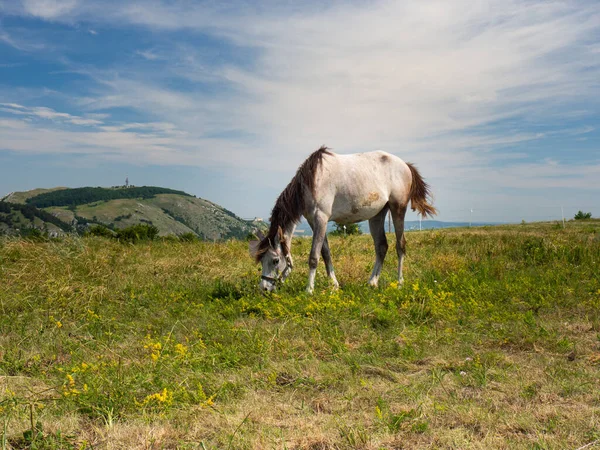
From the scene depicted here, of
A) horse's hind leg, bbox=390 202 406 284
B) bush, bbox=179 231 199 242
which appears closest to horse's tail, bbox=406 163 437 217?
horse's hind leg, bbox=390 202 406 284

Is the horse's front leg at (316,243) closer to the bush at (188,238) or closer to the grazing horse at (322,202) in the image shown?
the grazing horse at (322,202)

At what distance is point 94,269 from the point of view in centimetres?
922

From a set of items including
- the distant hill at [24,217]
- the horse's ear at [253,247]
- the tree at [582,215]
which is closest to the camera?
the horse's ear at [253,247]

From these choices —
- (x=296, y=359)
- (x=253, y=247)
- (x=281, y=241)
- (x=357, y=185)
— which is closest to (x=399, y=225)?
(x=357, y=185)

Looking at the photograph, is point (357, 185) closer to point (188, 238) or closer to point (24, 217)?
point (188, 238)

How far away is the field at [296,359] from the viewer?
10.4 feet

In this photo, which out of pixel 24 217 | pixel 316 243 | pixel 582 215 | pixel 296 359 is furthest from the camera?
pixel 24 217

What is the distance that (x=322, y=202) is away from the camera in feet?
26.4

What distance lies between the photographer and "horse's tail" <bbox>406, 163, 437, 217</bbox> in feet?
31.9

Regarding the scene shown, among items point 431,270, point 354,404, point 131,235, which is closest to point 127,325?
point 354,404

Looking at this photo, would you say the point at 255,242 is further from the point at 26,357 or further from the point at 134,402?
the point at 134,402

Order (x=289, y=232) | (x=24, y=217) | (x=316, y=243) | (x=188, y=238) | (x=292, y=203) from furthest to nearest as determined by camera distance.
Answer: (x=24, y=217), (x=188, y=238), (x=289, y=232), (x=292, y=203), (x=316, y=243)

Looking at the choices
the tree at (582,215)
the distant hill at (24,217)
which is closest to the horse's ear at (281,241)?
the tree at (582,215)

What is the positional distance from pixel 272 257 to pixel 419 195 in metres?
3.88
